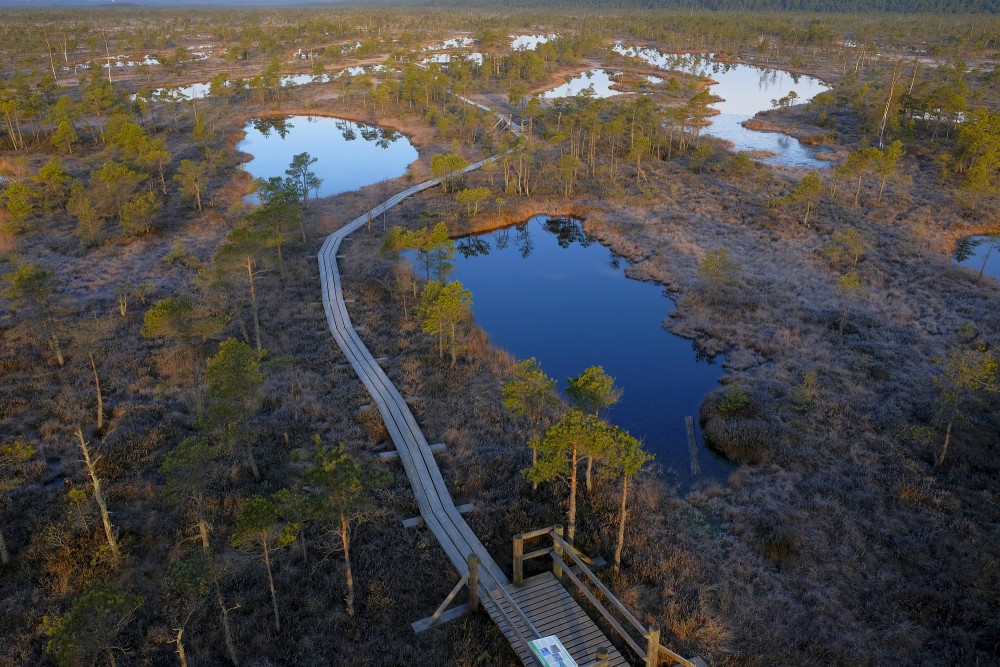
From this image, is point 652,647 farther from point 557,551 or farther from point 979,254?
point 979,254

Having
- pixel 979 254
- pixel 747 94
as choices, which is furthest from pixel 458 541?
pixel 747 94

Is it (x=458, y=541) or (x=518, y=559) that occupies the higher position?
(x=518, y=559)

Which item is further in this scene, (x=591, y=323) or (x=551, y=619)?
(x=591, y=323)

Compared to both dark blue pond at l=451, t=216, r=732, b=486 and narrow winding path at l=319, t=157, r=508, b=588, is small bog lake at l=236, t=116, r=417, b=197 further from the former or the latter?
narrow winding path at l=319, t=157, r=508, b=588

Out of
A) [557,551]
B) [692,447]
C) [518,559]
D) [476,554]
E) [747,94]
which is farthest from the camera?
[747,94]

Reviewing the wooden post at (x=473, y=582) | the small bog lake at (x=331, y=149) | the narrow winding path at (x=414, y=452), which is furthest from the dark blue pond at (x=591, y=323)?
the small bog lake at (x=331, y=149)

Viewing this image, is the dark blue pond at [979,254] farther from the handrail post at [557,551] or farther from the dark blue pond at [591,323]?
the handrail post at [557,551]
